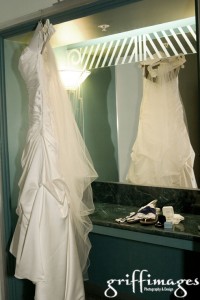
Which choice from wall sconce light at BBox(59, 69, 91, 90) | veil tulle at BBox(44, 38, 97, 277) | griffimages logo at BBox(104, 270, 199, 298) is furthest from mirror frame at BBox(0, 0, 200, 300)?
griffimages logo at BBox(104, 270, 199, 298)

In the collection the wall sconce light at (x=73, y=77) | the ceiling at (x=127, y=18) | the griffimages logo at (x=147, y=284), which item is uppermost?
the ceiling at (x=127, y=18)

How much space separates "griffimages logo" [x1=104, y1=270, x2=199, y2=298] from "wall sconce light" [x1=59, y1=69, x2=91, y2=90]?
1239 millimetres

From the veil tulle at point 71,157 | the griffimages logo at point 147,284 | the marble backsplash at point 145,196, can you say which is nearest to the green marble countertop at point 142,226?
the marble backsplash at point 145,196

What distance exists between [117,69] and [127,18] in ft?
1.78

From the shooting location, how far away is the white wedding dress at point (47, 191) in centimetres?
135

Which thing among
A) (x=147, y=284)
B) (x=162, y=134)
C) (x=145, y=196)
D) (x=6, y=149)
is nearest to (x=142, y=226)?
(x=145, y=196)

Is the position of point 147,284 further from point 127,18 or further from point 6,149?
point 127,18

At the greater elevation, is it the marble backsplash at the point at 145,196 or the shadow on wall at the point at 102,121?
the shadow on wall at the point at 102,121

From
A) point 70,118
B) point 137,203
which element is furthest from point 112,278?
point 70,118

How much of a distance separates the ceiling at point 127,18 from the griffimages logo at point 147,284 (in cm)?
136

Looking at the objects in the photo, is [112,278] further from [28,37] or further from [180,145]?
[28,37]

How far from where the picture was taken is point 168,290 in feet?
5.51

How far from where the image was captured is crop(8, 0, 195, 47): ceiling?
1.35 metres

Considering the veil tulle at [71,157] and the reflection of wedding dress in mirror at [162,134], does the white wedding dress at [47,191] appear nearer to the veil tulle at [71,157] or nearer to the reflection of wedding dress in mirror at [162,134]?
the veil tulle at [71,157]
